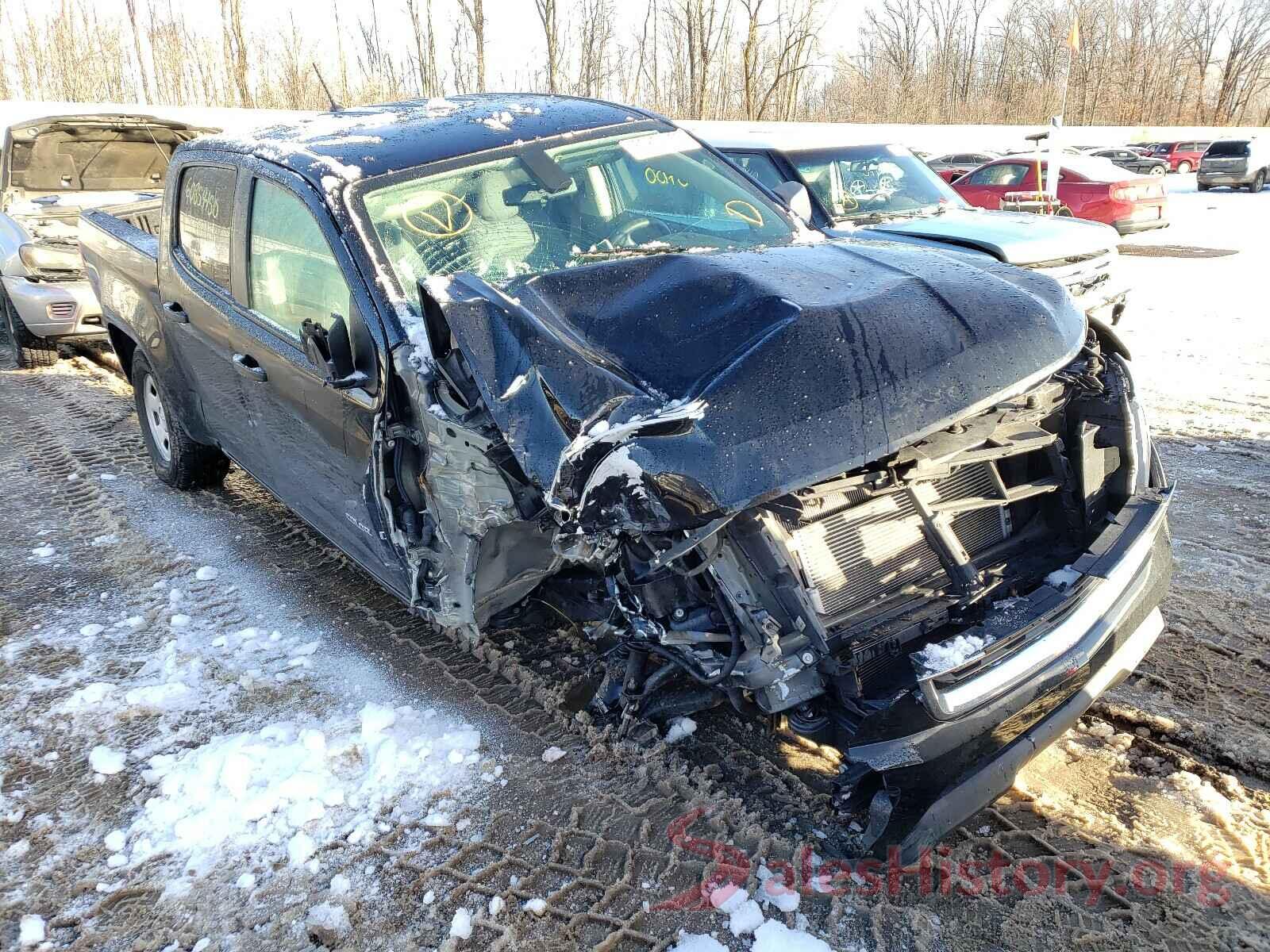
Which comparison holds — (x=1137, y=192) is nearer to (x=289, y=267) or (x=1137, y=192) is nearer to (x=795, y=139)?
(x=795, y=139)

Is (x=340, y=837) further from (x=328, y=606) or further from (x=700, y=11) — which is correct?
(x=700, y=11)

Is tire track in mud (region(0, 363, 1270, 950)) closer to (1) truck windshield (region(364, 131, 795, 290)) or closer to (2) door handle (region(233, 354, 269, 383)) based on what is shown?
(2) door handle (region(233, 354, 269, 383))

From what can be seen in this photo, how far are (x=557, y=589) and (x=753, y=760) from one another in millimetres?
891

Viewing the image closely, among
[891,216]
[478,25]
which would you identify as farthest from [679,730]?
[478,25]

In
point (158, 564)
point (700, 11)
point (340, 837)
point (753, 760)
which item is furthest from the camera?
point (700, 11)

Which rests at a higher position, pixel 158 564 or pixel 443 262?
pixel 443 262

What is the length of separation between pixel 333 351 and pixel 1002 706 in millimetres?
2255

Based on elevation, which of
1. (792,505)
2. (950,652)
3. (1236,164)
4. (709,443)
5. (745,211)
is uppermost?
(745,211)

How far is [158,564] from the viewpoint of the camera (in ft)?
14.6

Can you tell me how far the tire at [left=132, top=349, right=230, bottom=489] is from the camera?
5004 mm

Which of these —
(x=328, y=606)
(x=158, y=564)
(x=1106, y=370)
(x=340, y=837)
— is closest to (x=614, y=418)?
(x=340, y=837)

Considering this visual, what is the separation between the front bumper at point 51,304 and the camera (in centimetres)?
740

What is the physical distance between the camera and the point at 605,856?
2590 millimetres

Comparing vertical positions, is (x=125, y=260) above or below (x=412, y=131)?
below
